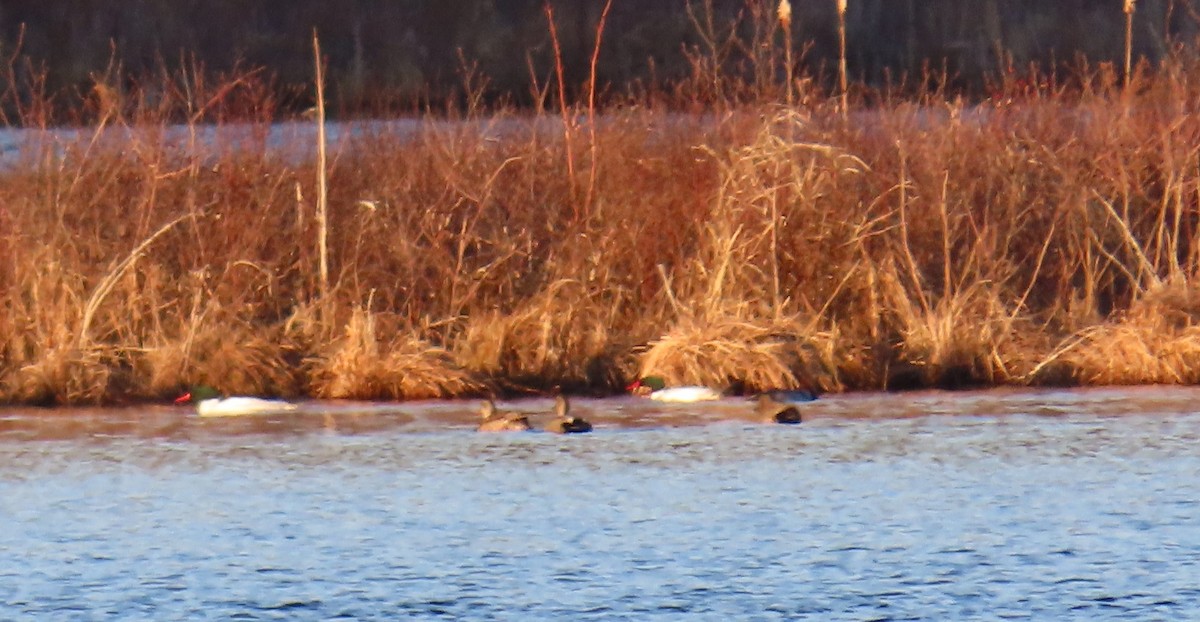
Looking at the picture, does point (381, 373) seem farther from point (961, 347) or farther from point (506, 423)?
point (961, 347)

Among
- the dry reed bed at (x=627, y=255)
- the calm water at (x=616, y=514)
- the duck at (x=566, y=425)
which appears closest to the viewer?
the calm water at (x=616, y=514)

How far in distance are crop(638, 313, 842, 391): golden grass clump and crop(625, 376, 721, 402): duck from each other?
1.07 feet

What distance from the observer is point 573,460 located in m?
12.9

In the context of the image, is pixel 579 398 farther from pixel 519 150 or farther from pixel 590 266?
pixel 519 150

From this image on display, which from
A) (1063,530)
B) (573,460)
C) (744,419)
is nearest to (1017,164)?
(744,419)

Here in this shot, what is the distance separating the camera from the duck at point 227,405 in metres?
15.2

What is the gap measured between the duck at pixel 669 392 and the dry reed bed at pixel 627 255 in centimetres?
41

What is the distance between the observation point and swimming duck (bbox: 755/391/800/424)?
14.2 m

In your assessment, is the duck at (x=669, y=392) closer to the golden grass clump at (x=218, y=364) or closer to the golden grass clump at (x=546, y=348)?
the golden grass clump at (x=546, y=348)

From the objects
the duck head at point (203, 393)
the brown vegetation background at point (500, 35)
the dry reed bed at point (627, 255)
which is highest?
the brown vegetation background at point (500, 35)

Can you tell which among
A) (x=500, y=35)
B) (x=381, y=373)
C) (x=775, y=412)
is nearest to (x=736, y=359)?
(x=775, y=412)

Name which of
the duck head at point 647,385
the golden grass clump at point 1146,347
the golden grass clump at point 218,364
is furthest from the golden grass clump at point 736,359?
the golden grass clump at point 218,364

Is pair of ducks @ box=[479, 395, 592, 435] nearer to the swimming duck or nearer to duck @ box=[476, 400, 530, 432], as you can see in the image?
duck @ box=[476, 400, 530, 432]

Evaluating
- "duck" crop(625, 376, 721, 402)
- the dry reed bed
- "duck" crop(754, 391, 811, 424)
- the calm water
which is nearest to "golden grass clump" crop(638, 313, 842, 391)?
the dry reed bed
